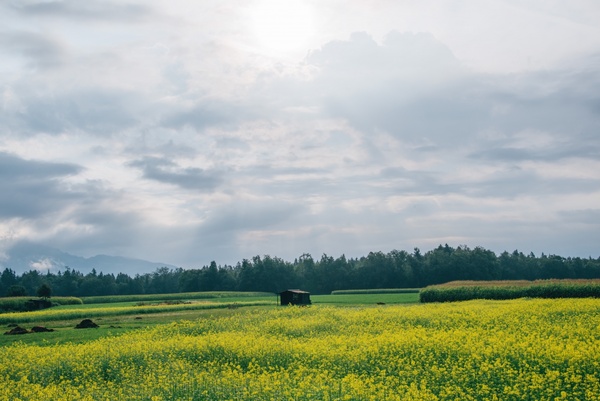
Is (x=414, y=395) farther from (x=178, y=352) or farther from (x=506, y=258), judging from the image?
(x=506, y=258)

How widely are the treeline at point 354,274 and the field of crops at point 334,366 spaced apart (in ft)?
382

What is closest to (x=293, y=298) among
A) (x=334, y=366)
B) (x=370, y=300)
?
(x=370, y=300)

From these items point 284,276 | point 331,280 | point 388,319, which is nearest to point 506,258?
point 331,280

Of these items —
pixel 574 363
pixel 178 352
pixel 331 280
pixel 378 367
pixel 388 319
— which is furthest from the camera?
pixel 331 280

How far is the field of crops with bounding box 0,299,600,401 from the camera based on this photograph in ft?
52.2

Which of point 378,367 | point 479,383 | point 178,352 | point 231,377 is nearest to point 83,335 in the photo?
point 178,352

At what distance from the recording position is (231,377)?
61.2 feet

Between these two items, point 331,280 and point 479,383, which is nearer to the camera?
point 479,383

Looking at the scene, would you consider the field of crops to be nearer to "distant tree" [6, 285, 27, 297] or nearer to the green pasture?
the green pasture

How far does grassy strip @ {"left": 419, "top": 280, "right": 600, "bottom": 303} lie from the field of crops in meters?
33.3

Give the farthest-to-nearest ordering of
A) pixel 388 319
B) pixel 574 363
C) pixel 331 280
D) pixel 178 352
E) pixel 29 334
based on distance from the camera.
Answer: pixel 331 280
pixel 29 334
pixel 388 319
pixel 178 352
pixel 574 363

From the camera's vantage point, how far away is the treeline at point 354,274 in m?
146

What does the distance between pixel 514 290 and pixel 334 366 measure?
177 feet

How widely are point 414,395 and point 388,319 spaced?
20.8 metres
